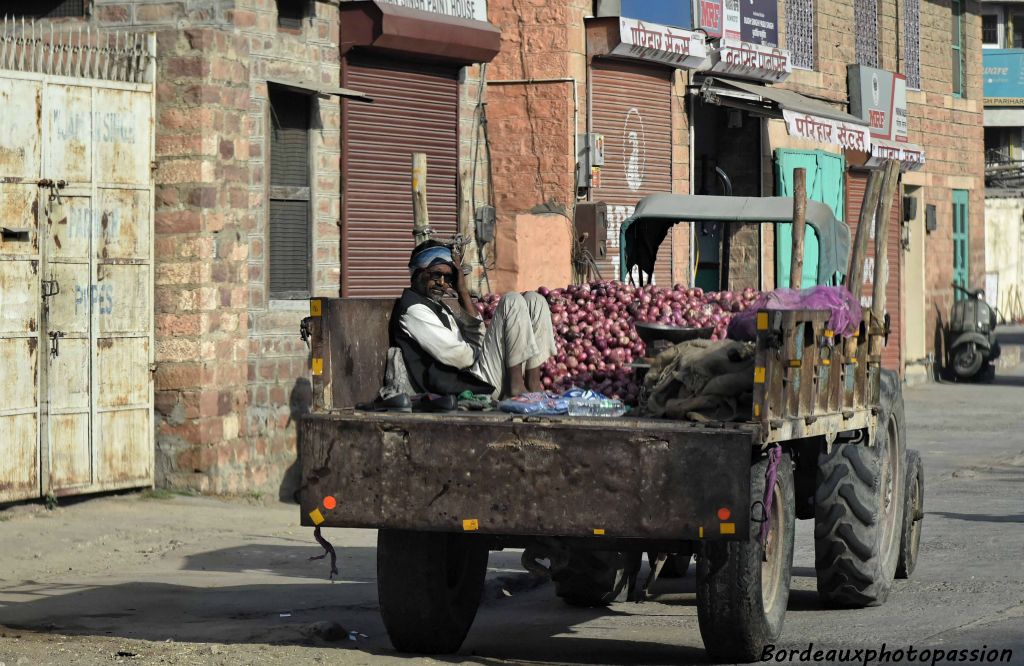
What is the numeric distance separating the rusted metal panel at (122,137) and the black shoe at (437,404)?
497cm

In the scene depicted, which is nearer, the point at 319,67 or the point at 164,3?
the point at 164,3

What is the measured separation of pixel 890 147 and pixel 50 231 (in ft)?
47.2

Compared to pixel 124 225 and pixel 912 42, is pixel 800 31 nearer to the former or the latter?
pixel 912 42

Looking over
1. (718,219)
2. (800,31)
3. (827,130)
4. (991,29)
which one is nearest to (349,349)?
(718,219)

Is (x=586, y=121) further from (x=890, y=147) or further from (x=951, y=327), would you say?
(x=951, y=327)

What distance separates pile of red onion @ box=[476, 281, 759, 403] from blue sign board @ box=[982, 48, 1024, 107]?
144 ft

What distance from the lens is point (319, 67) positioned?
1368cm

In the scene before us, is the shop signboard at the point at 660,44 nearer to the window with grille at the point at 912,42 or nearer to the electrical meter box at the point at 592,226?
the electrical meter box at the point at 592,226

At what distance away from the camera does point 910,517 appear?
969 centimetres

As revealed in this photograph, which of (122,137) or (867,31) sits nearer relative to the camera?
(122,137)

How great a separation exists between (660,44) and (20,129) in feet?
27.7

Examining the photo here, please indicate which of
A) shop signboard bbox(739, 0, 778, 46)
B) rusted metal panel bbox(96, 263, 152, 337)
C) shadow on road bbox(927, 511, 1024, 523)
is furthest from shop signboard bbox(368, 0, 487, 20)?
shadow on road bbox(927, 511, 1024, 523)

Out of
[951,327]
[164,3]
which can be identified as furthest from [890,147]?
[164,3]

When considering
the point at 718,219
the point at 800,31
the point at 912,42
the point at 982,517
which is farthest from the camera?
the point at 912,42
